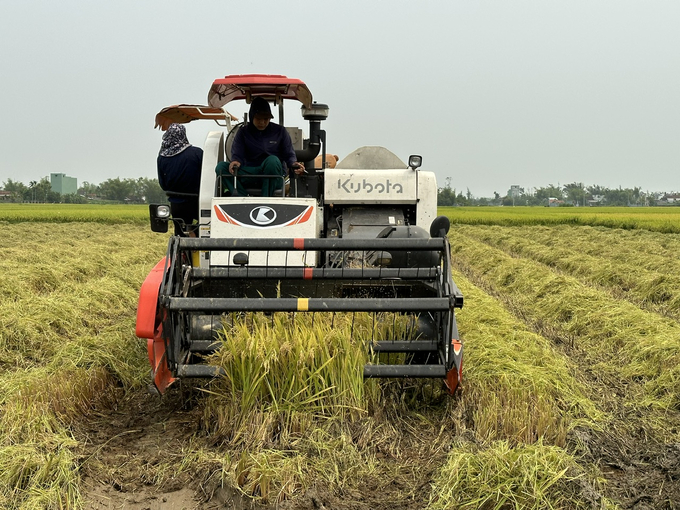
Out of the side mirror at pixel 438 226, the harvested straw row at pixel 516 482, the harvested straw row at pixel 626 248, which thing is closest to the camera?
the harvested straw row at pixel 516 482

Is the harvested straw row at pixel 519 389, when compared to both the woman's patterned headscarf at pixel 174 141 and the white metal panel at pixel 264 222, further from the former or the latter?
the woman's patterned headscarf at pixel 174 141

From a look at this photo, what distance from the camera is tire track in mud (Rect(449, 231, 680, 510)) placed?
3.31 meters

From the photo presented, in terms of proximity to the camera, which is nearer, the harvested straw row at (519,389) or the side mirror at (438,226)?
the harvested straw row at (519,389)

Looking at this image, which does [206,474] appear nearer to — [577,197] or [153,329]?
[153,329]

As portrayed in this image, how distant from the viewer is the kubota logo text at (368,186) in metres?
6.40

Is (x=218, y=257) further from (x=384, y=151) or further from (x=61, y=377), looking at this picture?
(x=384, y=151)

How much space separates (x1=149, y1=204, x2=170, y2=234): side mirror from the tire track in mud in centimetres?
345

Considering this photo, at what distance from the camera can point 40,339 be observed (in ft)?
20.4

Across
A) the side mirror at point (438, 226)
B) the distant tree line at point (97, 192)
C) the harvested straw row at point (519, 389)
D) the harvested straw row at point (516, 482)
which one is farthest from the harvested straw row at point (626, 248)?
the distant tree line at point (97, 192)

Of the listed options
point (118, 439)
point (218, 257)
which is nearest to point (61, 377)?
point (118, 439)

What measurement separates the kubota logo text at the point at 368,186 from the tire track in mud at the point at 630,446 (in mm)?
2339

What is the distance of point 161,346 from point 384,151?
12.5ft

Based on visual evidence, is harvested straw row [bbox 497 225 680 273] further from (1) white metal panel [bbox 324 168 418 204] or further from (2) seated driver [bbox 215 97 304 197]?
(2) seated driver [bbox 215 97 304 197]

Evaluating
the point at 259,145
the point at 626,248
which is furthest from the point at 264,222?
the point at 626,248
